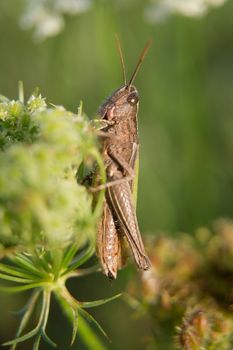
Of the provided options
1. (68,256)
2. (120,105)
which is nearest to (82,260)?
(68,256)

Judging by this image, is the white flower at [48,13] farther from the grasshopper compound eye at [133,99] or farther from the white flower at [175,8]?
the grasshopper compound eye at [133,99]

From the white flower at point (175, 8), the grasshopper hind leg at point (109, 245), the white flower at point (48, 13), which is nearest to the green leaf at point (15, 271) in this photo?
the grasshopper hind leg at point (109, 245)

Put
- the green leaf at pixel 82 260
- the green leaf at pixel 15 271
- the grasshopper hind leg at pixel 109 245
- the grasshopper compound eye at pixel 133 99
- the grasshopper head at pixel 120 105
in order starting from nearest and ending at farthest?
the green leaf at pixel 15 271, the green leaf at pixel 82 260, the grasshopper hind leg at pixel 109 245, the grasshopper head at pixel 120 105, the grasshopper compound eye at pixel 133 99

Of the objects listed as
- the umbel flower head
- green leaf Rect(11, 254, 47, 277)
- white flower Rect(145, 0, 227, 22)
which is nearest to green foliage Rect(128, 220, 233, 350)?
green leaf Rect(11, 254, 47, 277)

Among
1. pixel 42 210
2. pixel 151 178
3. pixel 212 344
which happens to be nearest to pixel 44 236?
pixel 42 210

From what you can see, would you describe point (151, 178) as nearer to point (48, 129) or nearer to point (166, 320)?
point (166, 320)

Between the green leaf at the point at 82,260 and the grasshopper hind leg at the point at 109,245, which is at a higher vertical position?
the grasshopper hind leg at the point at 109,245

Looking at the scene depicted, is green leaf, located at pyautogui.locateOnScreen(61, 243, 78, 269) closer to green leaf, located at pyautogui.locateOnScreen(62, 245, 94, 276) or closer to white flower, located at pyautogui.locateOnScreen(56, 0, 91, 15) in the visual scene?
green leaf, located at pyautogui.locateOnScreen(62, 245, 94, 276)
